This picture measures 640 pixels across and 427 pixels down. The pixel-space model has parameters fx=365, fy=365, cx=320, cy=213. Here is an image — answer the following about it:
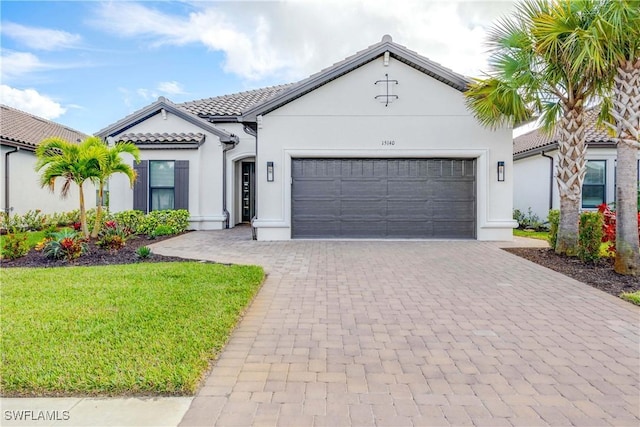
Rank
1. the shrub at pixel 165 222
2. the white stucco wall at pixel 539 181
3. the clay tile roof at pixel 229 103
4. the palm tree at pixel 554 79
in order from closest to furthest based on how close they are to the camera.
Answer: the palm tree at pixel 554 79, the shrub at pixel 165 222, the white stucco wall at pixel 539 181, the clay tile roof at pixel 229 103

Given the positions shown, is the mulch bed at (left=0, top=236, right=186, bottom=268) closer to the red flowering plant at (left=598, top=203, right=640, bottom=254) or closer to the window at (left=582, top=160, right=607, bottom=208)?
the red flowering plant at (left=598, top=203, right=640, bottom=254)

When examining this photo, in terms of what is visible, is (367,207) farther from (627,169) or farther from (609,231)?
(627,169)

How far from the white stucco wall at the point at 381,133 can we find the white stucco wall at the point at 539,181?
5634mm

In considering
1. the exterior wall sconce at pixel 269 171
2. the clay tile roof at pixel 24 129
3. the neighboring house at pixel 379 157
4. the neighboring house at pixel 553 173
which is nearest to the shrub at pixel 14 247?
the neighboring house at pixel 379 157

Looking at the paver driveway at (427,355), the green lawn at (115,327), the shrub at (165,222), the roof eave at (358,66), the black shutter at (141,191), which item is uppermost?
the roof eave at (358,66)

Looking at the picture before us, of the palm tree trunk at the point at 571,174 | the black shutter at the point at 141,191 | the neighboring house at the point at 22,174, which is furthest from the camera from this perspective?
the black shutter at the point at 141,191

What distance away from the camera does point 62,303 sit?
483 cm

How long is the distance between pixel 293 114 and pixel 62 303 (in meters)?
8.17

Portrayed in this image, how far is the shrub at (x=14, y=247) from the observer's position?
311 inches

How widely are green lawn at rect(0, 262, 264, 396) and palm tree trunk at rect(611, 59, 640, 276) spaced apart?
672 centimetres

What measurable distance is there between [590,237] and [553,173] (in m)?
8.37

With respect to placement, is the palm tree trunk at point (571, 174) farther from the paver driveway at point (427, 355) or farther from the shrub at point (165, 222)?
the shrub at point (165, 222)

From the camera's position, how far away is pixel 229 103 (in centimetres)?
1755

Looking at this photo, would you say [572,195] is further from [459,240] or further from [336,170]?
[336,170]
